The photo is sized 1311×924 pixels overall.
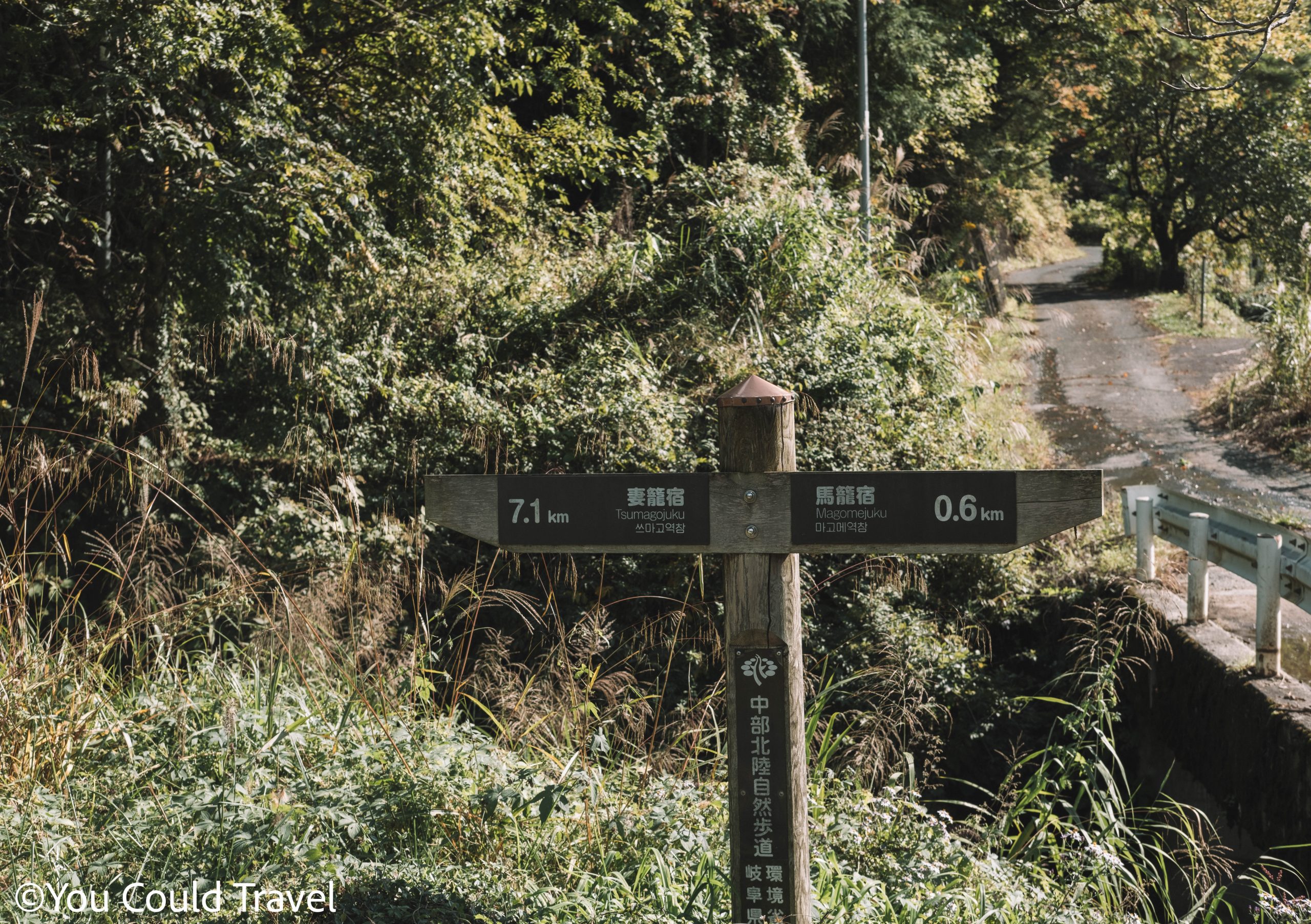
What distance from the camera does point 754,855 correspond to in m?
2.96

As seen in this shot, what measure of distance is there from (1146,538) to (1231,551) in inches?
43.4

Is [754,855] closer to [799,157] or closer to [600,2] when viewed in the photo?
[600,2]

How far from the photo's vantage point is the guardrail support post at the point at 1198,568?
6004 millimetres

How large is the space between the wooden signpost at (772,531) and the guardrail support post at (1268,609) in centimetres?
301

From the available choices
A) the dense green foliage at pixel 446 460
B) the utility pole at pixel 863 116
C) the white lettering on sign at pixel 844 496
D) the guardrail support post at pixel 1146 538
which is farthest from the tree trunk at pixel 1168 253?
the white lettering on sign at pixel 844 496

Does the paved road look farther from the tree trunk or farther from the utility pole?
the utility pole

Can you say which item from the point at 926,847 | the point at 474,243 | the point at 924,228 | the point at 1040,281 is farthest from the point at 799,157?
the point at 1040,281

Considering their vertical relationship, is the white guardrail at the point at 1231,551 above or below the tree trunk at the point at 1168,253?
below

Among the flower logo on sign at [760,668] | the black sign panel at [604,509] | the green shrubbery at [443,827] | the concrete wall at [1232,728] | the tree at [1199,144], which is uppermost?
the tree at [1199,144]

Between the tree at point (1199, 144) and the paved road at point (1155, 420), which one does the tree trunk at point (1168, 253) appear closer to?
the tree at point (1199, 144)

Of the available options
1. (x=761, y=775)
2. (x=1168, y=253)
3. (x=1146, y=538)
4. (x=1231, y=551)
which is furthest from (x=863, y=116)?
(x=1168, y=253)

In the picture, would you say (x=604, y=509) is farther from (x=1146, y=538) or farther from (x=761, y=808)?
(x=1146, y=538)

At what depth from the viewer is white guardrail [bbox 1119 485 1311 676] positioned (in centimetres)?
523
